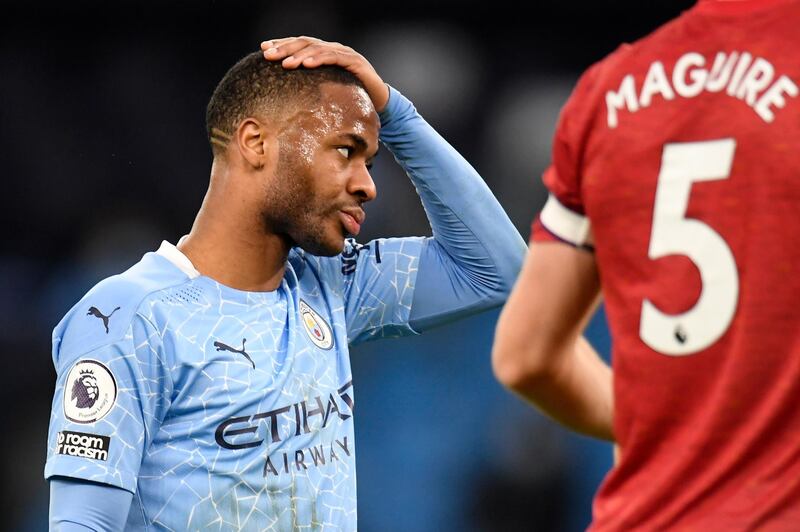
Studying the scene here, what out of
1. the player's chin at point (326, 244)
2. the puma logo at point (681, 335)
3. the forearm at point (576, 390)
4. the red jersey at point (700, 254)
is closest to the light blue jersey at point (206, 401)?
the player's chin at point (326, 244)

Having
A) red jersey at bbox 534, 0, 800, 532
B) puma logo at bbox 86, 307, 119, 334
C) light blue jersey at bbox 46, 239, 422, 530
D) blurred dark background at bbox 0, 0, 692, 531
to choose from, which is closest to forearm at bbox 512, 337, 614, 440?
red jersey at bbox 534, 0, 800, 532

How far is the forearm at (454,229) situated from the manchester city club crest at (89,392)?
2.42 feet

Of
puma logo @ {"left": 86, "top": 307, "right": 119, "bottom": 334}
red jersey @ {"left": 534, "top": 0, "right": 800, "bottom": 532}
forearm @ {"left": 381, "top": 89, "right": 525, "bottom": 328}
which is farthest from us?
forearm @ {"left": 381, "top": 89, "right": 525, "bottom": 328}

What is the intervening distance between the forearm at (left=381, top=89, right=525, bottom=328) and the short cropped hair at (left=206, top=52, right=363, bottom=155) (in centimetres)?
20

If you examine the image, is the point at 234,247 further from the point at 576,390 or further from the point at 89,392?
the point at 576,390

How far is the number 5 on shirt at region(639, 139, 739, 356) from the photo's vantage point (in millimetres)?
1120

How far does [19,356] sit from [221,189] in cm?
254

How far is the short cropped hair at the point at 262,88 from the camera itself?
229 cm

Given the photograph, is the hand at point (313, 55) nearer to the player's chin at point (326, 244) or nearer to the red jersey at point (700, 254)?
the player's chin at point (326, 244)

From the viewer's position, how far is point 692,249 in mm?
1138

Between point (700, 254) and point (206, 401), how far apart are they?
1.17 metres

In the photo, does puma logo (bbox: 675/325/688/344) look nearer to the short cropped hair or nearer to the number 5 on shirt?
the number 5 on shirt

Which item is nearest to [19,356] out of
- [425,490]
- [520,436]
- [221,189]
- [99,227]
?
[99,227]

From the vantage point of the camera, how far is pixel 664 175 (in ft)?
3.78
